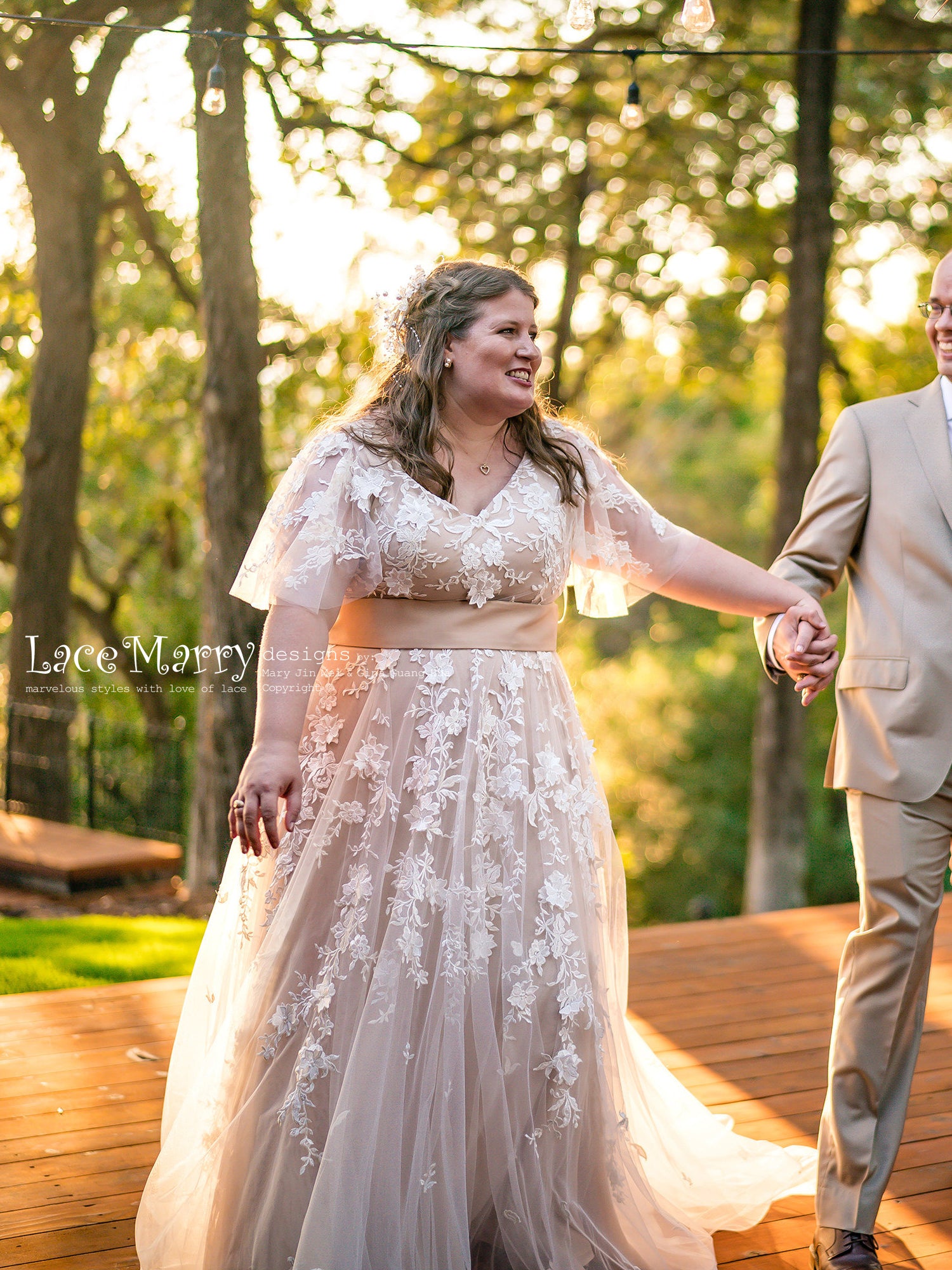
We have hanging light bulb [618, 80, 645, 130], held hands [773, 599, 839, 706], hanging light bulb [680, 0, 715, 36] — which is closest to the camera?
held hands [773, 599, 839, 706]

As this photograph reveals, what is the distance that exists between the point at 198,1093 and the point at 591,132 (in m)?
7.67

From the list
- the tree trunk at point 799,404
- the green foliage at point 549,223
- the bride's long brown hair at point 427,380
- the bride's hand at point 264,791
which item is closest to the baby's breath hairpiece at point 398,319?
the bride's long brown hair at point 427,380

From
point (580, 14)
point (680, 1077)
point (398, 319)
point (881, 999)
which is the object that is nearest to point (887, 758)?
point (881, 999)

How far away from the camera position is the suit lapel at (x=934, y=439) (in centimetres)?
204

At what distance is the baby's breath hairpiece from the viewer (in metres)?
2.12

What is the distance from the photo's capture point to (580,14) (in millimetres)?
3164

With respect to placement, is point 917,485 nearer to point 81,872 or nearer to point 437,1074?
point 437,1074

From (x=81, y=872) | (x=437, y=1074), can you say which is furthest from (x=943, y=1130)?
(x=81, y=872)

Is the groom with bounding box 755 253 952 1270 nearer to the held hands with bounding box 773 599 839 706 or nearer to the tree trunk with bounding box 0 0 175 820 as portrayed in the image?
the held hands with bounding box 773 599 839 706

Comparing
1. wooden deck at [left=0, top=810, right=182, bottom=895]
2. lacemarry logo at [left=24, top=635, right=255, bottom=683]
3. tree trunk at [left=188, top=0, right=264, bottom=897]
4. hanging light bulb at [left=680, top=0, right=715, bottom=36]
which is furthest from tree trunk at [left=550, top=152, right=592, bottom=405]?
hanging light bulb at [left=680, top=0, right=715, bottom=36]

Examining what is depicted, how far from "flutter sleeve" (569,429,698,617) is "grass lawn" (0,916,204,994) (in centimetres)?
242

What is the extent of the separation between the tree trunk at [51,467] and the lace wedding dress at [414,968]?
4260 millimetres

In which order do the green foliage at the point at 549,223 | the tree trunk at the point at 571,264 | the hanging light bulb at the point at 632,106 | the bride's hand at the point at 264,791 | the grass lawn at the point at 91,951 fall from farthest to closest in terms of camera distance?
Result: 1. the tree trunk at the point at 571,264
2. the green foliage at the point at 549,223
3. the grass lawn at the point at 91,951
4. the hanging light bulb at the point at 632,106
5. the bride's hand at the point at 264,791

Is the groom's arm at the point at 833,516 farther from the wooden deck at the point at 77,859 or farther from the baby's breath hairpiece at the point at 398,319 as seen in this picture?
the wooden deck at the point at 77,859
